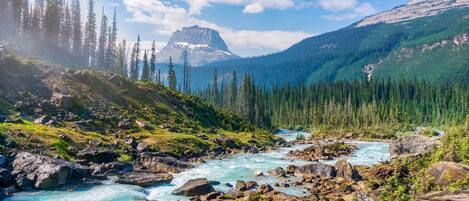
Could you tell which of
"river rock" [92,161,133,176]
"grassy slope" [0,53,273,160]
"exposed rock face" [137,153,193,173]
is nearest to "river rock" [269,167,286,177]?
"exposed rock face" [137,153,193,173]

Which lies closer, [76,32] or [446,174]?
[446,174]

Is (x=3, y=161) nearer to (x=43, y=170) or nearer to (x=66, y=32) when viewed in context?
(x=43, y=170)

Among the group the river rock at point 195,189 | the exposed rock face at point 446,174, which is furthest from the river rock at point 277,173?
the exposed rock face at point 446,174

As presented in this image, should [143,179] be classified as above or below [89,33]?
below

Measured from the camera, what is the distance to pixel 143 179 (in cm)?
5003

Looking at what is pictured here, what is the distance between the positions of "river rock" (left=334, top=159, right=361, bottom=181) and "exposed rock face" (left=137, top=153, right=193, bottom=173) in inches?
840

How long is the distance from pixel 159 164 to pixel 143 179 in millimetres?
8615

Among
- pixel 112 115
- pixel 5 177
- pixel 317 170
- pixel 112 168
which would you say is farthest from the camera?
pixel 112 115

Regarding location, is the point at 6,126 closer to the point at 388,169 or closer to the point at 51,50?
the point at 388,169

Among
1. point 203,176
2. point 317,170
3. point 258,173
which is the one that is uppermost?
point 317,170

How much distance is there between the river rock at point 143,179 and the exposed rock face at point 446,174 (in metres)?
29.5

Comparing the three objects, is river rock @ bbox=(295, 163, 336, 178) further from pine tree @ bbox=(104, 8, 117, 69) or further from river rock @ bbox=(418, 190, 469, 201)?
pine tree @ bbox=(104, 8, 117, 69)

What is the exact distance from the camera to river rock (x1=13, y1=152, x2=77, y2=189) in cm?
4334

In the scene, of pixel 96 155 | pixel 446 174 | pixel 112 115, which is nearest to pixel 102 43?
pixel 112 115
